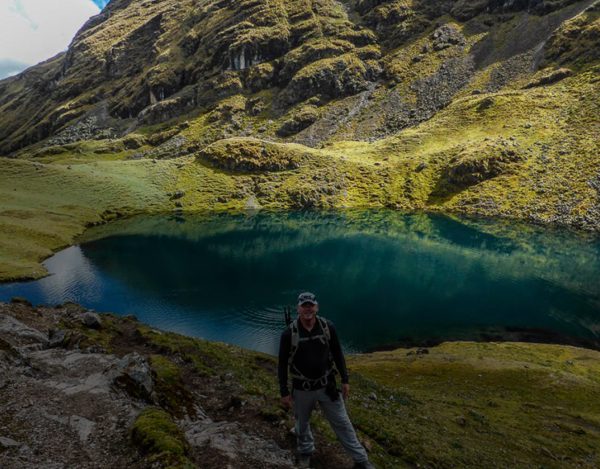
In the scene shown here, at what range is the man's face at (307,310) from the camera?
11.6 metres

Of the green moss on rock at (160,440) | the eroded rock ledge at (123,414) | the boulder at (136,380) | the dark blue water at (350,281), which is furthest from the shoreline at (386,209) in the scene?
the green moss on rock at (160,440)

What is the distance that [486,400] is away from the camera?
33.6m

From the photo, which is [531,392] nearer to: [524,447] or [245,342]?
[524,447]

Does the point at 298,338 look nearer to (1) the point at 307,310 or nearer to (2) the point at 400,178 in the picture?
(1) the point at 307,310

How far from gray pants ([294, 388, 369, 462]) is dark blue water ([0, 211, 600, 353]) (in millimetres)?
40048

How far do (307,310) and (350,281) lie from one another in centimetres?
7180

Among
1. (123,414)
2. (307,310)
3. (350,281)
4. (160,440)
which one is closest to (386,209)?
(350,281)

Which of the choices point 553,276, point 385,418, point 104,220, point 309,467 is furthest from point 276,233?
point 309,467

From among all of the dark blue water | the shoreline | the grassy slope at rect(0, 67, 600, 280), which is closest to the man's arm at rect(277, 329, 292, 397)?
the dark blue water

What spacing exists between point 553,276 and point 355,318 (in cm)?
4861

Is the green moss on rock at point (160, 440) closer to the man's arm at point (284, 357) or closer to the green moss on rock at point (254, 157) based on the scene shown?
the man's arm at point (284, 357)

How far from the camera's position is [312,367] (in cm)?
1210

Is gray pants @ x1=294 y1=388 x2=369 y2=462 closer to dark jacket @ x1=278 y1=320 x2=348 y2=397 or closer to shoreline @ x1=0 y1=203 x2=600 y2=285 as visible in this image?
dark jacket @ x1=278 y1=320 x2=348 y2=397

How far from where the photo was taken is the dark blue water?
2403 inches
